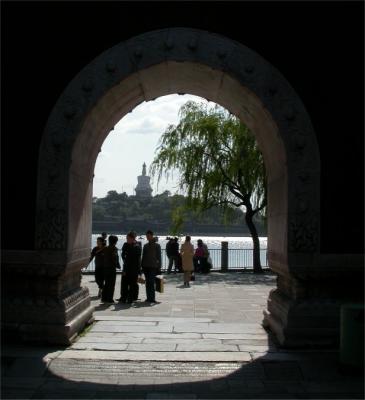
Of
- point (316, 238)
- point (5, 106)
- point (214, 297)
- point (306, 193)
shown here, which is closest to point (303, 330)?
point (316, 238)

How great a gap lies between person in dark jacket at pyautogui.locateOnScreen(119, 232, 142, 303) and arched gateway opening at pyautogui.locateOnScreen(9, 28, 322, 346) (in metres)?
5.37

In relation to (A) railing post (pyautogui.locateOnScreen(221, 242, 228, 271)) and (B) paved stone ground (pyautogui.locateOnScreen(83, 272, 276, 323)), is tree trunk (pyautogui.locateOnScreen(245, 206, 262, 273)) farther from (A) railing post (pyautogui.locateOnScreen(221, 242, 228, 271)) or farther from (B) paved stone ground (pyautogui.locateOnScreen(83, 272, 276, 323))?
(B) paved stone ground (pyautogui.locateOnScreen(83, 272, 276, 323))

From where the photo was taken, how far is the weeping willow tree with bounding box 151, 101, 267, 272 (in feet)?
82.6

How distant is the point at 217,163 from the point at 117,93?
1753 cm

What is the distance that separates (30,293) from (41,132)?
2155 mm

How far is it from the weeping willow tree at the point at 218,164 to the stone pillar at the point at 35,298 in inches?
698

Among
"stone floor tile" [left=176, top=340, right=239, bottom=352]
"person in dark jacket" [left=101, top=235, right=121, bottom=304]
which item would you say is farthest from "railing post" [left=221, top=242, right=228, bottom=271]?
"stone floor tile" [left=176, top=340, right=239, bottom=352]

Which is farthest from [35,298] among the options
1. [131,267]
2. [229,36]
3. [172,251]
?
[172,251]

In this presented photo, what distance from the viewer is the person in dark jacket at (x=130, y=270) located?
13.8m

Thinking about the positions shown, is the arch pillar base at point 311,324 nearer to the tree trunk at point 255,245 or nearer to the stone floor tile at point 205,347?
the stone floor tile at point 205,347

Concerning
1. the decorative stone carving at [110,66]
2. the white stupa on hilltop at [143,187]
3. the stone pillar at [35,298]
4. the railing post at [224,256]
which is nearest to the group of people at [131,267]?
the stone pillar at [35,298]

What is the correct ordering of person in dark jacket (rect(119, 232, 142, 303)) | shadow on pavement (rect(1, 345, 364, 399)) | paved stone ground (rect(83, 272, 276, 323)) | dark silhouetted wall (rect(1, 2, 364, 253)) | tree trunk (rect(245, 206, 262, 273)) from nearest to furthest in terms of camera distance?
shadow on pavement (rect(1, 345, 364, 399)) < dark silhouetted wall (rect(1, 2, 364, 253)) < paved stone ground (rect(83, 272, 276, 323)) < person in dark jacket (rect(119, 232, 142, 303)) < tree trunk (rect(245, 206, 262, 273))

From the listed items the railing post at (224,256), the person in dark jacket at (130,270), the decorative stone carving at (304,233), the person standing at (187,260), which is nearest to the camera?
the decorative stone carving at (304,233)

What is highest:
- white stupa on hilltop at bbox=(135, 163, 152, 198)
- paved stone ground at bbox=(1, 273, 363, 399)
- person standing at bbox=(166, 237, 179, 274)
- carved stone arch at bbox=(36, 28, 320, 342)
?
white stupa on hilltop at bbox=(135, 163, 152, 198)
